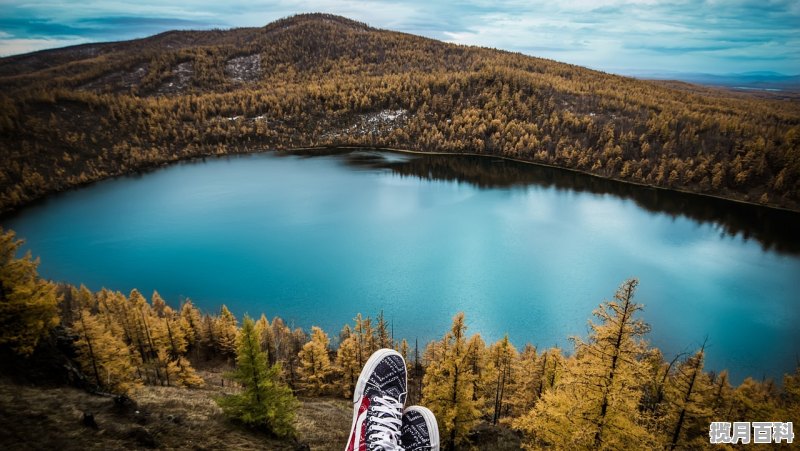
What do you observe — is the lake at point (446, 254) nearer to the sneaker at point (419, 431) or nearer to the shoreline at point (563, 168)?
the shoreline at point (563, 168)

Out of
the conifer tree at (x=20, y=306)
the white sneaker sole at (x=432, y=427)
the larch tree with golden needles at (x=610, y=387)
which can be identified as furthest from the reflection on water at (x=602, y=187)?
the conifer tree at (x=20, y=306)

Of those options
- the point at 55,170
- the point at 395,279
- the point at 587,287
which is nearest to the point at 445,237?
the point at 395,279

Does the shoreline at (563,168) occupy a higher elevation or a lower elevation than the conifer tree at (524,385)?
higher

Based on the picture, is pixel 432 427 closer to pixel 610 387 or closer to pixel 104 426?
pixel 610 387

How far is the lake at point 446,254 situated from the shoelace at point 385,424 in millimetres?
35367

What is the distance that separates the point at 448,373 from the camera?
18469mm

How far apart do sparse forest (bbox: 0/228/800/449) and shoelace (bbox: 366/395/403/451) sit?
445 cm

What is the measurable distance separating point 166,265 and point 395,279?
39069 mm

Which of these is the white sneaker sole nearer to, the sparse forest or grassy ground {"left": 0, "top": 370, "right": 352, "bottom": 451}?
the sparse forest

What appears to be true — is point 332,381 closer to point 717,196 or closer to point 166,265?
point 166,265

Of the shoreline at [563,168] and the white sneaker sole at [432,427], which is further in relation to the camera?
the shoreline at [563,168]

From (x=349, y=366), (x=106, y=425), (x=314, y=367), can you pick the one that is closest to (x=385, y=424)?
(x=106, y=425)

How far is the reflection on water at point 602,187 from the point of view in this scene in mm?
81938

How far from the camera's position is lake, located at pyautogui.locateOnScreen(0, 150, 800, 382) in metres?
50.6
